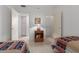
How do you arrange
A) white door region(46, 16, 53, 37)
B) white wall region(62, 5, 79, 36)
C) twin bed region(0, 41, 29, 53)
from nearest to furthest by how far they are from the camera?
twin bed region(0, 41, 29, 53)
white wall region(62, 5, 79, 36)
white door region(46, 16, 53, 37)

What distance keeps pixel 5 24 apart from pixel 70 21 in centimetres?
81

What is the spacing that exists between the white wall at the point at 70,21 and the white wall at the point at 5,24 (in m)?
0.69

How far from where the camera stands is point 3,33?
132 centimetres

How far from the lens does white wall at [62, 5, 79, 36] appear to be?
1343mm

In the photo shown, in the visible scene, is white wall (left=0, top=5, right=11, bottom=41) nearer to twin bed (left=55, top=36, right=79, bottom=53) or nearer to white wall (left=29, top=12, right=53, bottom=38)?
white wall (left=29, top=12, right=53, bottom=38)

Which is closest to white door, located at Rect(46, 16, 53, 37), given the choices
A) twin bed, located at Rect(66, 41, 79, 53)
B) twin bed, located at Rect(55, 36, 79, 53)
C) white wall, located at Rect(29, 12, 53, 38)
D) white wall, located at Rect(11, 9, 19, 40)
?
white wall, located at Rect(29, 12, 53, 38)


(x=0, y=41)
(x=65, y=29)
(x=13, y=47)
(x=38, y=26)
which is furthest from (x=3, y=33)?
(x=65, y=29)

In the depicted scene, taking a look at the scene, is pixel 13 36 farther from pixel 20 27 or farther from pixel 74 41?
pixel 74 41

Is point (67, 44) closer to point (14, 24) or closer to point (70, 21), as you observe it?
point (70, 21)

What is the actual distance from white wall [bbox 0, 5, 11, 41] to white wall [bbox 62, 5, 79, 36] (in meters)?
0.69

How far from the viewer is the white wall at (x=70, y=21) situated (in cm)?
134

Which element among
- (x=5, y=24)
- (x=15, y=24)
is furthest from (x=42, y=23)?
(x=5, y=24)
